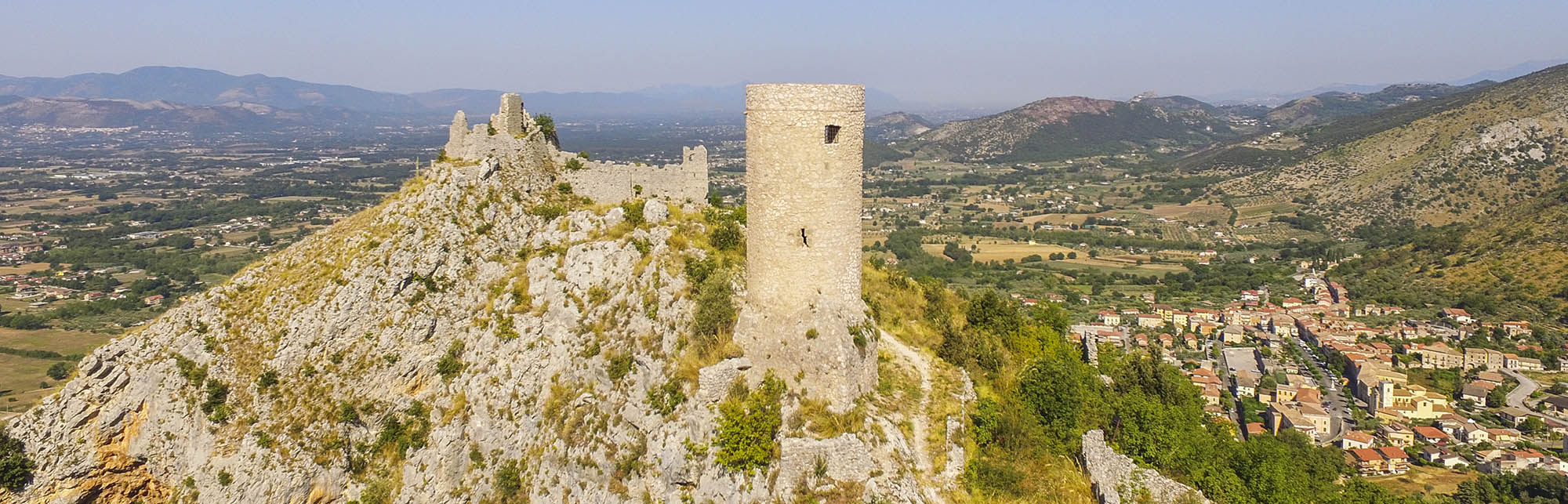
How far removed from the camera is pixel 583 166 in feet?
79.0

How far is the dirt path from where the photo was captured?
49.5ft

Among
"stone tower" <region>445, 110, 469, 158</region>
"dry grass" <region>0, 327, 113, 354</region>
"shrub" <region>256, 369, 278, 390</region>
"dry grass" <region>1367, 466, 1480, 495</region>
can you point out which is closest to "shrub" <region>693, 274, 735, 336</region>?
"shrub" <region>256, 369, 278, 390</region>

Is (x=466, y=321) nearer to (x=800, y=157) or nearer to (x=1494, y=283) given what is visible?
(x=800, y=157)

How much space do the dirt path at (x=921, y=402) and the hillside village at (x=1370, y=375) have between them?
913cm

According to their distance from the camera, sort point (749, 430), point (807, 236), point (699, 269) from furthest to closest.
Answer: point (699, 269)
point (807, 236)
point (749, 430)

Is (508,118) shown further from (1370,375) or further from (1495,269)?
(1495,269)

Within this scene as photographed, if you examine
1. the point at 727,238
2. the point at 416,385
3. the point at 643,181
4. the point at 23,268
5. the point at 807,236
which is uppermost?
the point at 643,181

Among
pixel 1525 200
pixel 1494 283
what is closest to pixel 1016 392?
pixel 1494 283

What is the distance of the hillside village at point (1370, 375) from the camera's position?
43312mm

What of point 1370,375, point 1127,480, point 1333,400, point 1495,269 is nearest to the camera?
point 1127,480

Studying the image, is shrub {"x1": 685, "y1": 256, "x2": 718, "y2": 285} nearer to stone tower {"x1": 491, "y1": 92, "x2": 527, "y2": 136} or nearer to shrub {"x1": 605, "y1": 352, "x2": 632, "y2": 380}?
shrub {"x1": 605, "y1": 352, "x2": 632, "y2": 380}

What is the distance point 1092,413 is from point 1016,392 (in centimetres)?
176

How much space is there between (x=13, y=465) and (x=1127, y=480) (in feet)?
77.5

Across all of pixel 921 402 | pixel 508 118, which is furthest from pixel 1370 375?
pixel 508 118
